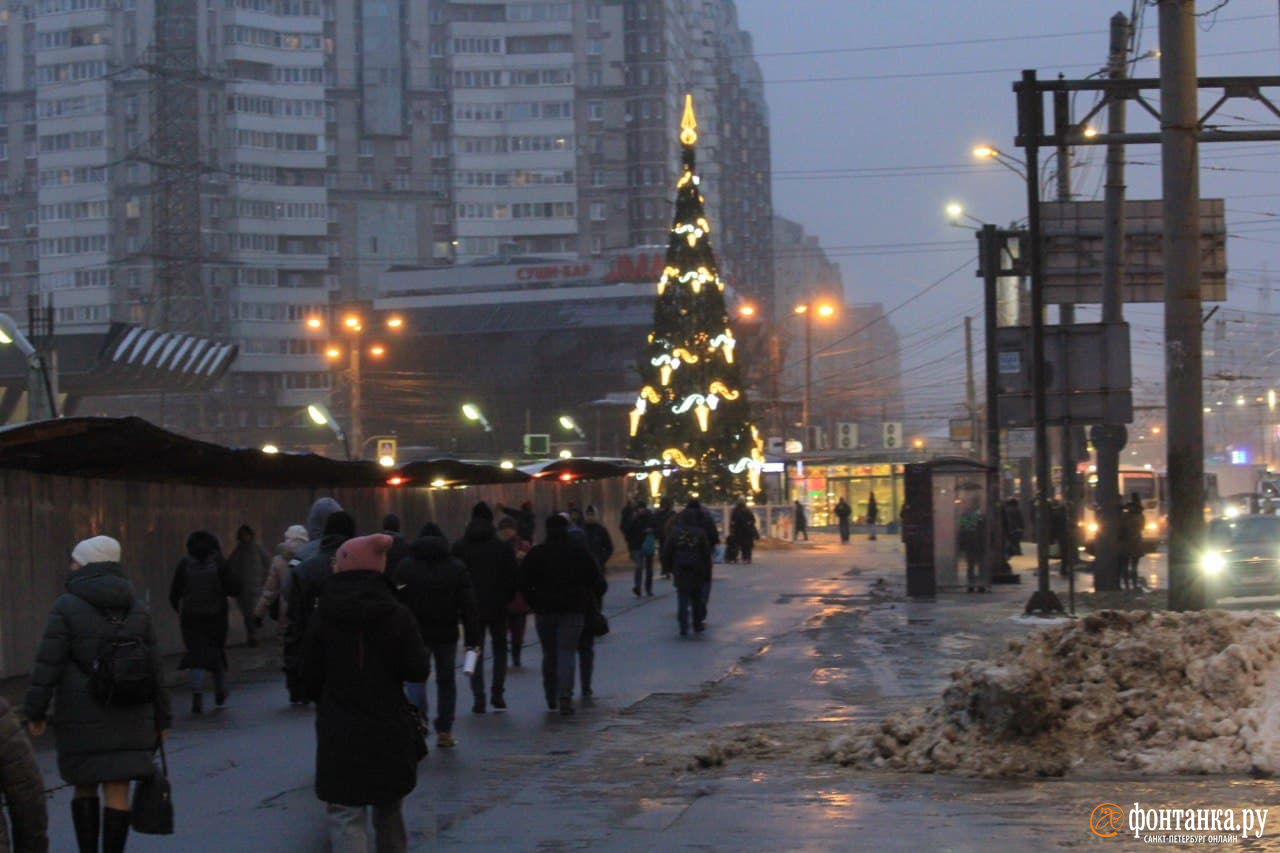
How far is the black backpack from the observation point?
8.27m

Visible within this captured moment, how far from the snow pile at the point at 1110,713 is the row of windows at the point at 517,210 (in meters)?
144

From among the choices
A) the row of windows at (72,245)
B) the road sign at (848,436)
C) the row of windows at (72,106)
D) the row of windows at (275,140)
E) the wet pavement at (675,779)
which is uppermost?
the row of windows at (72,106)

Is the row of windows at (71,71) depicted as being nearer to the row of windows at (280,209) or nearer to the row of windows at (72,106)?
the row of windows at (72,106)

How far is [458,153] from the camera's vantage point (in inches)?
6107

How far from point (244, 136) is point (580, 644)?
5088 inches

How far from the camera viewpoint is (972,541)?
3475cm

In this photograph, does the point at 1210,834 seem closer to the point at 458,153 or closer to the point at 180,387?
the point at 180,387

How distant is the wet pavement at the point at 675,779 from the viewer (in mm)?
9852

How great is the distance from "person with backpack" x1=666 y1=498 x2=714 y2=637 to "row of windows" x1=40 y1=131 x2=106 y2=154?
13091 cm

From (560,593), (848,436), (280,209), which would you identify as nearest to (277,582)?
(560,593)

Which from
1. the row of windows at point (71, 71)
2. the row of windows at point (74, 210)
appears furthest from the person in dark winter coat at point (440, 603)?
the row of windows at point (71, 71)

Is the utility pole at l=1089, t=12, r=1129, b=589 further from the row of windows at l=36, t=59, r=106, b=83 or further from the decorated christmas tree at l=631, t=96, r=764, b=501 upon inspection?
the row of windows at l=36, t=59, r=106, b=83

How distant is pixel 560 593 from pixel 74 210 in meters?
139

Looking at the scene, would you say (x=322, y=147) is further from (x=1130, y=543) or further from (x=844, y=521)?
(x=1130, y=543)
